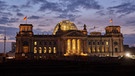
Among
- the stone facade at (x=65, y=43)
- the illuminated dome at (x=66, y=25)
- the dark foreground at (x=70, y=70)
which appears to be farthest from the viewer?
the illuminated dome at (x=66, y=25)

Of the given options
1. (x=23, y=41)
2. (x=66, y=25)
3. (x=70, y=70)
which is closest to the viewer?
(x=70, y=70)

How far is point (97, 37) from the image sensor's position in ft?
501

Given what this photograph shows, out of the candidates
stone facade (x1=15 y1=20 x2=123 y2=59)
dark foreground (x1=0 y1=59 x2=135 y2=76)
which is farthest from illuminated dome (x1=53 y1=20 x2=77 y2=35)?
dark foreground (x1=0 y1=59 x2=135 y2=76)

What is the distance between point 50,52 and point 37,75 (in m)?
121

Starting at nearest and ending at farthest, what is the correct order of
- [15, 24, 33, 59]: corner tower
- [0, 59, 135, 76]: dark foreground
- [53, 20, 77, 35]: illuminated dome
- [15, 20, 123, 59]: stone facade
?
[0, 59, 135, 76]: dark foreground, [15, 24, 33, 59]: corner tower, [15, 20, 123, 59]: stone facade, [53, 20, 77, 35]: illuminated dome

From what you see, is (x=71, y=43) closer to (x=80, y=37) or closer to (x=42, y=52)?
(x=80, y=37)

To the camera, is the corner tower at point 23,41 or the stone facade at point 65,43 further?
the stone facade at point 65,43

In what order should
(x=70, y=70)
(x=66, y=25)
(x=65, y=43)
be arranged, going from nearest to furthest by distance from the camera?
(x=70, y=70) → (x=65, y=43) → (x=66, y=25)

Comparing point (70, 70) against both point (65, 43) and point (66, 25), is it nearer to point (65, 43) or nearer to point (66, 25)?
point (65, 43)

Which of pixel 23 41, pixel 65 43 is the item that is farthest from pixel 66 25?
pixel 23 41

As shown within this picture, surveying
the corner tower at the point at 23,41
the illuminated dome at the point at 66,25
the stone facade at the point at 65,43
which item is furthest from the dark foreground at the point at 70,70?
the illuminated dome at the point at 66,25

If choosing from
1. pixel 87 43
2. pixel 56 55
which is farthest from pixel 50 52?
pixel 87 43

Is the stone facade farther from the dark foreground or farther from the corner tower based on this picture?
the dark foreground

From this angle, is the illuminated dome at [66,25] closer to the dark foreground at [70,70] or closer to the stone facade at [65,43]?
the stone facade at [65,43]
